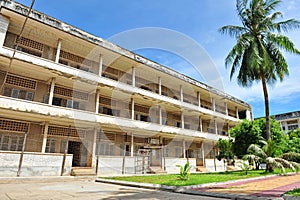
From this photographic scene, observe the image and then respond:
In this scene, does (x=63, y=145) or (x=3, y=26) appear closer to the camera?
(x=3, y=26)

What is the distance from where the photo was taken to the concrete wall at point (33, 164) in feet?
35.8

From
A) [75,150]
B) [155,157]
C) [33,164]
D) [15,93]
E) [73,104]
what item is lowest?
[33,164]

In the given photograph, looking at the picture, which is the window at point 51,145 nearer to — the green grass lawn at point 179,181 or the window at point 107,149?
the window at point 107,149

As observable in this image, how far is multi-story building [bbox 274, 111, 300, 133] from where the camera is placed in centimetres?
4859

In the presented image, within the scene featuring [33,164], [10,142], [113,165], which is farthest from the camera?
[113,165]

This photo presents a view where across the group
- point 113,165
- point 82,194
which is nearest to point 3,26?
point 113,165

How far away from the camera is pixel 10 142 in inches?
517

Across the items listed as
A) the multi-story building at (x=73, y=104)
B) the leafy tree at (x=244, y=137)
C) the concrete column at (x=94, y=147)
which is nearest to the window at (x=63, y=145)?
the multi-story building at (x=73, y=104)

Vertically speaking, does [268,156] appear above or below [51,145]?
below

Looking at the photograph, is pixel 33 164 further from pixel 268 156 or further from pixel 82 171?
pixel 268 156

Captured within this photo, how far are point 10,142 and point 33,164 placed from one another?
273 centimetres

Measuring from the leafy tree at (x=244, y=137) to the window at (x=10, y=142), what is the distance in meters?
15.9

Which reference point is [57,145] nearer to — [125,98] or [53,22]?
[125,98]

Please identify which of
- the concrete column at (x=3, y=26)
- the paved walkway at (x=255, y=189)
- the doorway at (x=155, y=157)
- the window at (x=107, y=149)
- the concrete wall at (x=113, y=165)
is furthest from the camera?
the doorway at (x=155, y=157)
